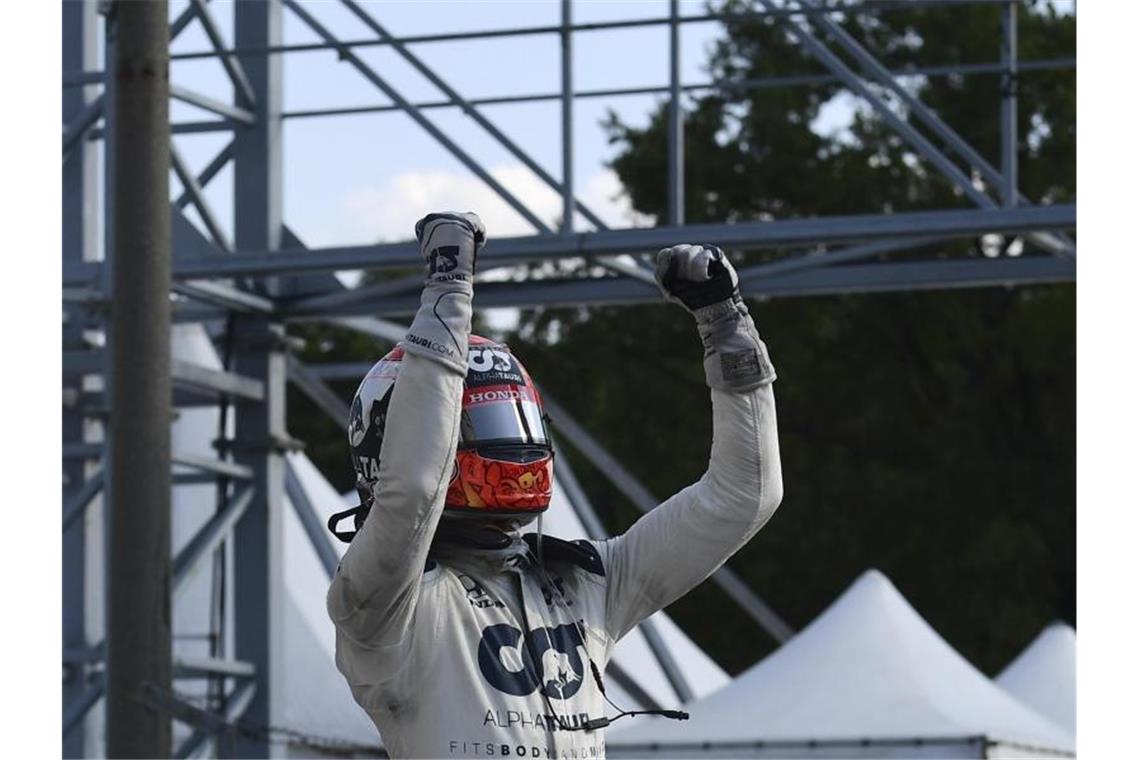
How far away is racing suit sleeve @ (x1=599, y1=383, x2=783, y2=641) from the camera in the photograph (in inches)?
139

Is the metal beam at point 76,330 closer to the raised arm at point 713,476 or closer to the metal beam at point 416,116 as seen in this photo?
the metal beam at point 416,116

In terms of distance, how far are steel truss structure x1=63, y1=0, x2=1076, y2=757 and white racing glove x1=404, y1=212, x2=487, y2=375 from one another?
5899 mm

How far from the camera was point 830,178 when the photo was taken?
26438 mm

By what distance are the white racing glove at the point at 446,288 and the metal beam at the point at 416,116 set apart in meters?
6.10

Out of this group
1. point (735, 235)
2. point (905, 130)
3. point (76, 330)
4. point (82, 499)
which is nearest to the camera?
point (735, 235)

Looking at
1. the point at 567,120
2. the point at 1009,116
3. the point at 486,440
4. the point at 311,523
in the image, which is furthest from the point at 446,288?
the point at 311,523

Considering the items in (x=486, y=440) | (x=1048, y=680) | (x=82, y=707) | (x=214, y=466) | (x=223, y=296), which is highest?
(x=223, y=296)

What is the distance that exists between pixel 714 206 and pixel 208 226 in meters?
17.2

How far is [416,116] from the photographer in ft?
32.1

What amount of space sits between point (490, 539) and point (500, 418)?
0.61ft

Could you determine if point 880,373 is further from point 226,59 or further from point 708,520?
point 708,520

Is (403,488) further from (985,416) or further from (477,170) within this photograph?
(985,416)

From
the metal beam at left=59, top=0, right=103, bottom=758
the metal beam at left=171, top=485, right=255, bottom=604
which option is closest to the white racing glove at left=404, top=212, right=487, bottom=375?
the metal beam at left=59, top=0, right=103, bottom=758

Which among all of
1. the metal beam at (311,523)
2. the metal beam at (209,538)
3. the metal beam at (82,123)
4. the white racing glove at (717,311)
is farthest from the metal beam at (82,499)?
the white racing glove at (717,311)
